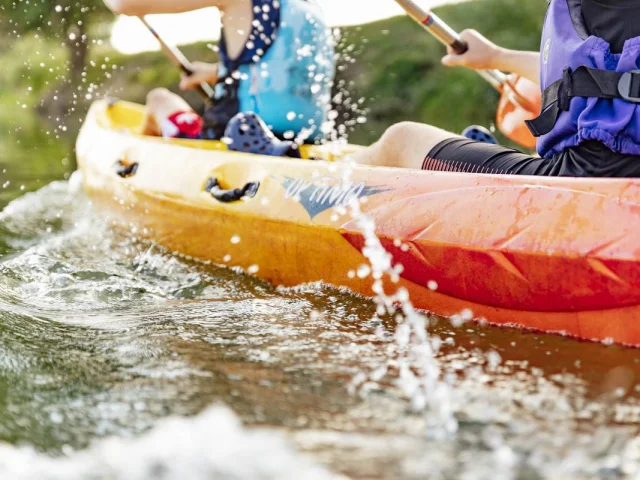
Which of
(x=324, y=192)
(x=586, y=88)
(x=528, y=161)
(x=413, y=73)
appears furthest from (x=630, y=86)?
(x=413, y=73)

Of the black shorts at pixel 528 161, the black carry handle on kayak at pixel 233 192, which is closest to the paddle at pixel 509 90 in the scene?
the black shorts at pixel 528 161

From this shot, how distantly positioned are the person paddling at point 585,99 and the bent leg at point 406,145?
14cm

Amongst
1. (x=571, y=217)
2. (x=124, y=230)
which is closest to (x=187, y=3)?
(x=124, y=230)

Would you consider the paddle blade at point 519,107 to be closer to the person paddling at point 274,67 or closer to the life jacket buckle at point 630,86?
the person paddling at point 274,67

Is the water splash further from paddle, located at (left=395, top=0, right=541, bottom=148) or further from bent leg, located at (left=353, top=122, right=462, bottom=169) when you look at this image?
paddle, located at (left=395, top=0, right=541, bottom=148)

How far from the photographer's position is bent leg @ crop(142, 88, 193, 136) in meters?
4.10

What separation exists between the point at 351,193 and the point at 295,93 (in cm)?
137

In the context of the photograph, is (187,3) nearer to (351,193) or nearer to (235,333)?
(351,193)

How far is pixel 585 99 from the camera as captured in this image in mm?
1934

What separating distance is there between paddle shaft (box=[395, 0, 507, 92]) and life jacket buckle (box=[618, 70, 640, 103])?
1.40 metres

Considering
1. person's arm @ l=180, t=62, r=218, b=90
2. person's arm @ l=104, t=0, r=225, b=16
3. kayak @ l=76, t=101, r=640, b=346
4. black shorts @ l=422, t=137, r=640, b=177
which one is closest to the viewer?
kayak @ l=76, t=101, r=640, b=346

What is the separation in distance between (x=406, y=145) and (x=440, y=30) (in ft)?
3.11

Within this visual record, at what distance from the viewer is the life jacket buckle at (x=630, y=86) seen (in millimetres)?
1838

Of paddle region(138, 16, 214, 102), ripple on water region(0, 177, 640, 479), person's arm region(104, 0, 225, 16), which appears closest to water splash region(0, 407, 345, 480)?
ripple on water region(0, 177, 640, 479)
